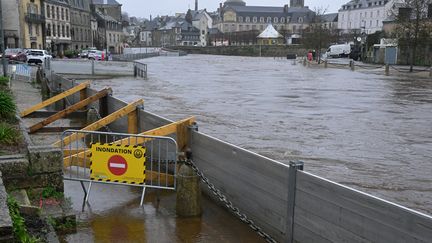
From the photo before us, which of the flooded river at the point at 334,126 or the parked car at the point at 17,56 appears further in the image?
the parked car at the point at 17,56

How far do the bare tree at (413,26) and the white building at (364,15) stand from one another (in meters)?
63.2

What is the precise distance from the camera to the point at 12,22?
241 feet

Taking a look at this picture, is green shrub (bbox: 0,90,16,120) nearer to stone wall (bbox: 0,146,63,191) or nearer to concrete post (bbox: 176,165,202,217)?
stone wall (bbox: 0,146,63,191)

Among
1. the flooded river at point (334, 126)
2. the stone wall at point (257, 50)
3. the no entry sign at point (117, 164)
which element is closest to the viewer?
the no entry sign at point (117, 164)

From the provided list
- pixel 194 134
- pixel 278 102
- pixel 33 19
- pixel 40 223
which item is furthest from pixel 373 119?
pixel 33 19

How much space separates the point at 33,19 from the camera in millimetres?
77000

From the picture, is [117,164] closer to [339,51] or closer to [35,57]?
[35,57]

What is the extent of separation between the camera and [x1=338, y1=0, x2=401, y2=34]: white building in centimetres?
11856

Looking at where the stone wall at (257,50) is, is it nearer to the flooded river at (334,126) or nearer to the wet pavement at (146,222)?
the flooded river at (334,126)

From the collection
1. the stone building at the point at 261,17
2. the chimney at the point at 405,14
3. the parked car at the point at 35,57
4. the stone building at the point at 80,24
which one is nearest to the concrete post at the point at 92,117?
the parked car at the point at 35,57

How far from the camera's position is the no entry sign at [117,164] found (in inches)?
289

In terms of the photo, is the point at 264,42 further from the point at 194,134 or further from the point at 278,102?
the point at 194,134

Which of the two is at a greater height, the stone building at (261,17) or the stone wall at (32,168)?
the stone building at (261,17)

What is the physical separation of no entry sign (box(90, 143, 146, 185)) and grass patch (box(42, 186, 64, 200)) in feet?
2.67
